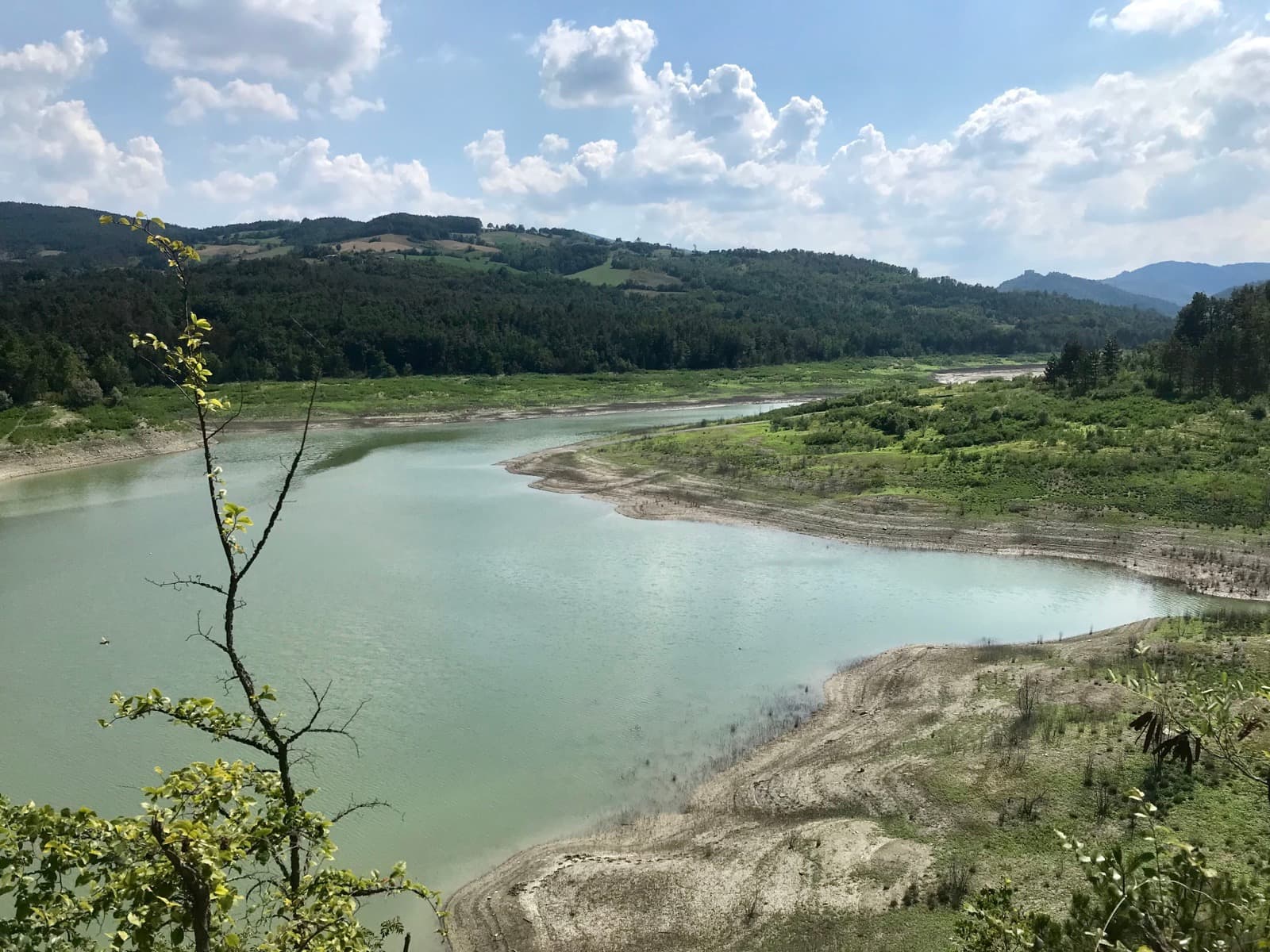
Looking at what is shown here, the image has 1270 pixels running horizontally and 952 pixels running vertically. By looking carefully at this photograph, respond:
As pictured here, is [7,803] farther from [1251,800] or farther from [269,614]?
[269,614]

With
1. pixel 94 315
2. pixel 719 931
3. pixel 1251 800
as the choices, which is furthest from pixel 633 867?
pixel 94 315

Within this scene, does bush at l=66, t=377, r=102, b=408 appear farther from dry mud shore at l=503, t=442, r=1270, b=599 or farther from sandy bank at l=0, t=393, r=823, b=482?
dry mud shore at l=503, t=442, r=1270, b=599

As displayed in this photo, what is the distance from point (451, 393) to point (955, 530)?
6919 centimetres

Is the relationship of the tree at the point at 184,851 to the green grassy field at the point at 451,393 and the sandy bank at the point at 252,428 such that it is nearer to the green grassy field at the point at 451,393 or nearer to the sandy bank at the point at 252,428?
the green grassy field at the point at 451,393

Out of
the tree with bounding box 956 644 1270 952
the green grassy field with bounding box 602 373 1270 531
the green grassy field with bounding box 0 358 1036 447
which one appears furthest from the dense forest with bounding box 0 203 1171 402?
the tree with bounding box 956 644 1270 952

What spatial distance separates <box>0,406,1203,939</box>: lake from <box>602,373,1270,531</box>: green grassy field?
7565 mm

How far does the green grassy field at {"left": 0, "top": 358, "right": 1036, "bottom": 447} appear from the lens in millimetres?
63469

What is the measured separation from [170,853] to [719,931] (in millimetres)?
9402

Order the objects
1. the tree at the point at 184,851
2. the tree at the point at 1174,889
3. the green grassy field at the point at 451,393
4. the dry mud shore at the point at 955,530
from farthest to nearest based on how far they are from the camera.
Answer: the green grassy field at the point at 451,393
the dry mud shore at the point at 955,530
the tree at the point at 184,851
the tree at the point at 1174,889

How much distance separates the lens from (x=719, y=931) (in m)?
11.8

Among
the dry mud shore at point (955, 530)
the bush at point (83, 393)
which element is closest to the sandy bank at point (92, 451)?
the bush at point (83, 393)

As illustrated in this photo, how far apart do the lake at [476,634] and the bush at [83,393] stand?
2783cm

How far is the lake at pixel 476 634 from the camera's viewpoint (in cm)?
1628

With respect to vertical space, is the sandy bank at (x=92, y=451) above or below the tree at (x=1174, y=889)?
below
